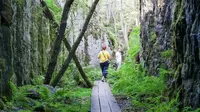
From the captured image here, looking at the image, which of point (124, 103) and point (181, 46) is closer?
point (181, 46)

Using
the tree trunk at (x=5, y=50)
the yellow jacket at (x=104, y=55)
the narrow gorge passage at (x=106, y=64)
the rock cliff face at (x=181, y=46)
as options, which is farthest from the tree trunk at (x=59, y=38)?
the yellow jacket at (x=104, y=55)

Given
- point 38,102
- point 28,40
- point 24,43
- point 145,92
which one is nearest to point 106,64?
point 28,40

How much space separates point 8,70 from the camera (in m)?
7.22

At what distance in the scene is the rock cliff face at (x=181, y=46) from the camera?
550 centimetres

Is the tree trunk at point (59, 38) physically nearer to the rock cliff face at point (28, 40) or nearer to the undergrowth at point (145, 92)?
the rock cliff face at point (28, 40)

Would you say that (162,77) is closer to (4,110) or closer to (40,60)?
(4,110)

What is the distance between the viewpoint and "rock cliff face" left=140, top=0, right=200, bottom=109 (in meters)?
5.50

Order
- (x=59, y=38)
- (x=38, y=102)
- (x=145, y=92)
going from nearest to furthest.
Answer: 1. (x=38, y=102)
2. (x=145, y=92)
3. (x=59, y=38)

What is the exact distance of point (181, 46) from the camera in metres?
6.51

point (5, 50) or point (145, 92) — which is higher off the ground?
point (5, 50)

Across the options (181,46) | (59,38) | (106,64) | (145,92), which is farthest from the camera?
(106,64)

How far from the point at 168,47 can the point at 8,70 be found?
4402 mm

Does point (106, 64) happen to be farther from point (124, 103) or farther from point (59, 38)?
point (124, 103)

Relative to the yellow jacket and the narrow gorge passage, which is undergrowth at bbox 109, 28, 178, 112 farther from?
the yellow jacket
